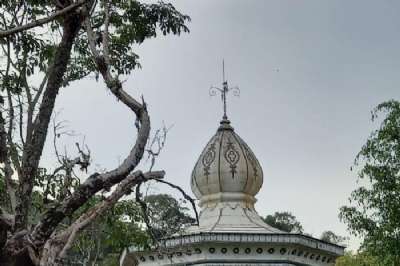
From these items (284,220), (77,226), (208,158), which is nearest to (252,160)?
(208,158)

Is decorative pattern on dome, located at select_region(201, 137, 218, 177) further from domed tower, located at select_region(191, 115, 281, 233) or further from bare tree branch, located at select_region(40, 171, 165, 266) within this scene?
bare tree branch, located at select_region(40, 171, 165, 266)

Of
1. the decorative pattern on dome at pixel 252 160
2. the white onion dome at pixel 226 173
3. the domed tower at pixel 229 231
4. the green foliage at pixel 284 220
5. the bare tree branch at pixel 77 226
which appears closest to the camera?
the bare tree branch at pixel 77 226

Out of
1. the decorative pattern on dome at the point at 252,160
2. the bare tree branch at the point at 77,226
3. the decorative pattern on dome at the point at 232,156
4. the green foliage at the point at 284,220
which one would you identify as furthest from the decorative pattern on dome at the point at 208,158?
the green foliage at the point at 284,220

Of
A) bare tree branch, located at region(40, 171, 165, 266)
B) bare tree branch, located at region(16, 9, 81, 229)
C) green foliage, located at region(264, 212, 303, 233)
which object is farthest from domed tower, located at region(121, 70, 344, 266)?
green foliage, located at region(264, 212, 303, 233)

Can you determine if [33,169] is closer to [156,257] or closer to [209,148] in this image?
[156,257]

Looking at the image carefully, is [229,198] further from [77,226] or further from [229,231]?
[77,226]

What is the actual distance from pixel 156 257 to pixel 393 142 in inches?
155

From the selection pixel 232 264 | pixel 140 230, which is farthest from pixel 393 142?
pixel 140 230

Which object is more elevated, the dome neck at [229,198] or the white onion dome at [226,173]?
the white onion dome at [226,173]

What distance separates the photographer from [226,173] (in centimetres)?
1257

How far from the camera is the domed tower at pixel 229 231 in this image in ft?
35.2

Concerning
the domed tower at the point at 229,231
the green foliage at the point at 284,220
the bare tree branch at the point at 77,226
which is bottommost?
the bare tree branch at the point at 77,226

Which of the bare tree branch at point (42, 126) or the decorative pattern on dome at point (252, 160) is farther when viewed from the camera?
the decorative pattern on dome at point (252, 160)

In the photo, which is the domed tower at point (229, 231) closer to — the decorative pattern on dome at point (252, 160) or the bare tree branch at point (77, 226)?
the decorative pattern on dome at point (252, 160)
